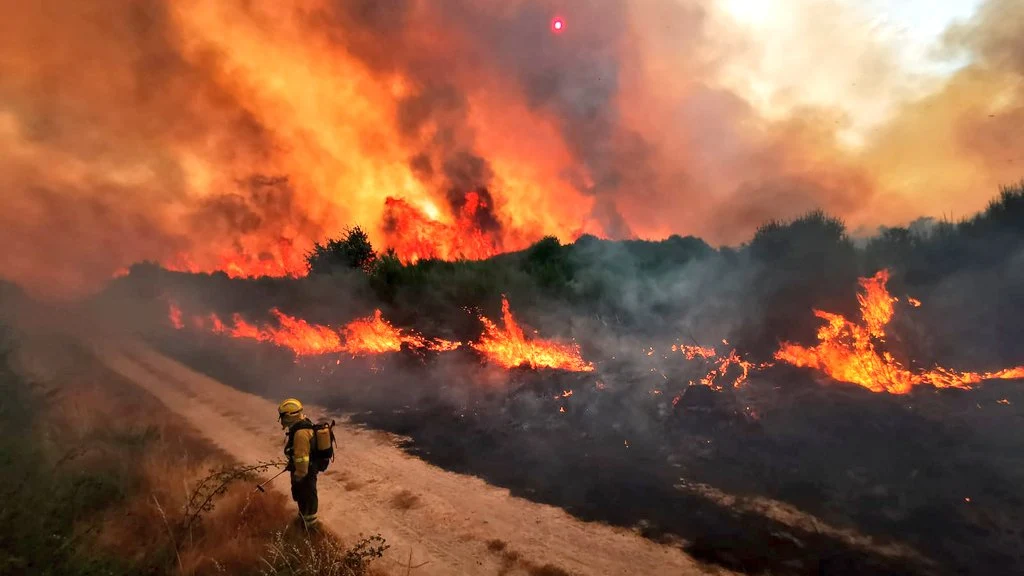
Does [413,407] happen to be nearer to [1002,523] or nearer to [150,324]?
[1002,523]

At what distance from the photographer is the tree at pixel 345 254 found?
3372 centimetres

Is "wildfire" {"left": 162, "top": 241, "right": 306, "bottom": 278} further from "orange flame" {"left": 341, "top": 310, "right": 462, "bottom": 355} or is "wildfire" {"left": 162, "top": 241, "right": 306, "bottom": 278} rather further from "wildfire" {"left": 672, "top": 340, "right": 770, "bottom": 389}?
"wildfire" {"left": 672, "top": 340, "right": 770, "bottom": 389}

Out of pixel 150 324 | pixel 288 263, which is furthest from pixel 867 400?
pixel 150 324

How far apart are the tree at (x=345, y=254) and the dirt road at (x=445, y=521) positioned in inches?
792

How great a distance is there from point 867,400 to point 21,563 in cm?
1643

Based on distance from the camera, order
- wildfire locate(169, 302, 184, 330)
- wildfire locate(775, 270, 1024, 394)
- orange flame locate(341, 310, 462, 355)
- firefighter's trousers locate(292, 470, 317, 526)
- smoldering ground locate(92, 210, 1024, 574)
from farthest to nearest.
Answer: wildfire locate(169, 302, 184, 330) < orange flame locate(341, 310, 462, 355) < wildfire locate(775, 270, 1024, 394) < smoldering ground locate(92, 210, 1024, 574) < firefighter's trousers locate(292, 470, 317, 526)

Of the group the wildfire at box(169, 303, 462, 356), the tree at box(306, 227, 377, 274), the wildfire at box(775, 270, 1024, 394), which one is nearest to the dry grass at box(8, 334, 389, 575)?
the wildfire at box(169, 303, 462, 356)

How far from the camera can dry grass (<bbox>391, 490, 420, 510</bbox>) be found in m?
9.52

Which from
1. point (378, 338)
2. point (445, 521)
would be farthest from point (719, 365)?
point (378, 338)

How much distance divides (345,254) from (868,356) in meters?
31.4

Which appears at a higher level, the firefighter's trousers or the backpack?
the backpack

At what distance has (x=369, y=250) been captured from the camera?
3484 cm

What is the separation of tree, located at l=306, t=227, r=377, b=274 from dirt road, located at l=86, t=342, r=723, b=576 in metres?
20.1

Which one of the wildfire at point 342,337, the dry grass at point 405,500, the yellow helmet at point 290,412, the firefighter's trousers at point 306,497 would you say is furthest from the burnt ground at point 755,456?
the wildfire at point 342,337
